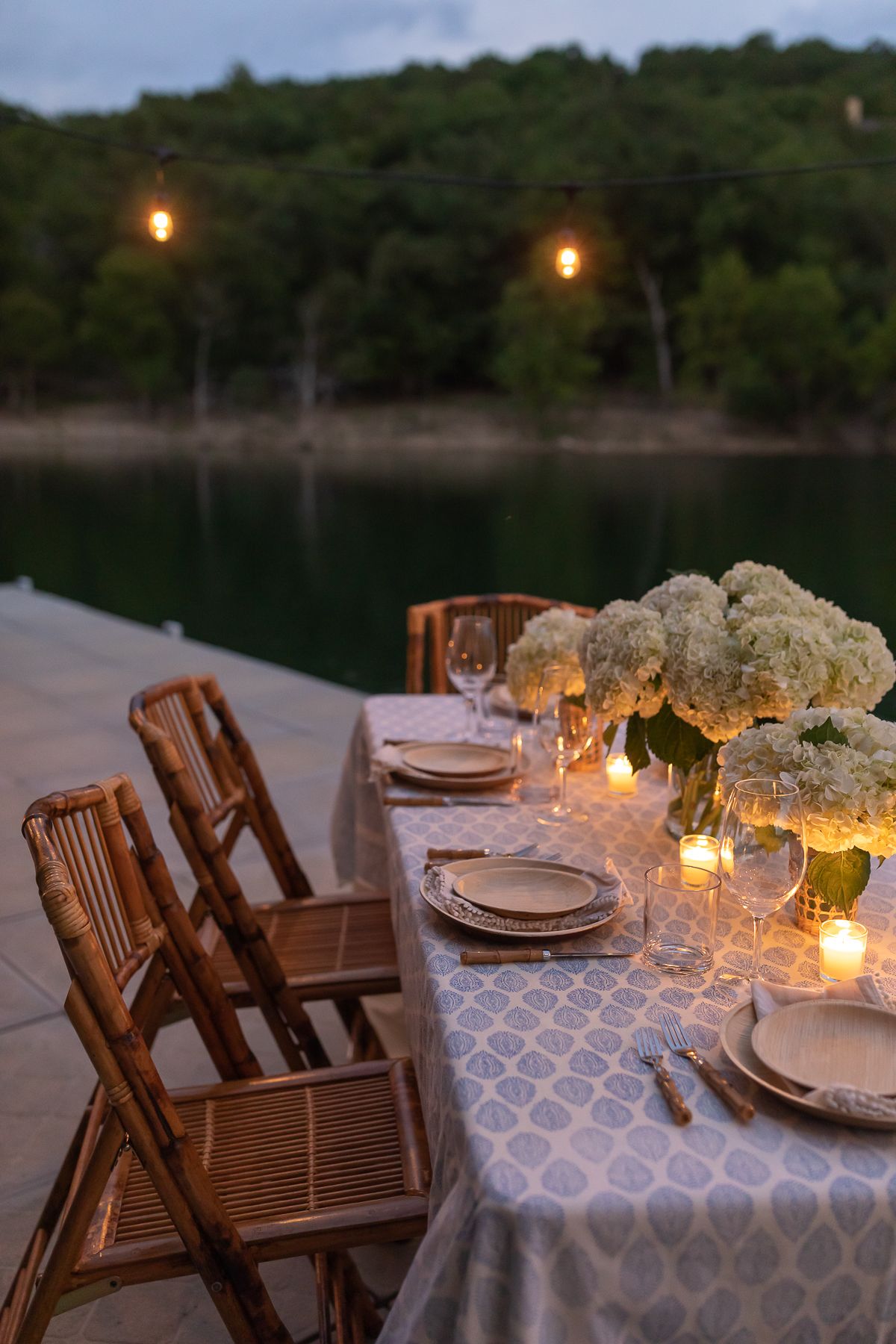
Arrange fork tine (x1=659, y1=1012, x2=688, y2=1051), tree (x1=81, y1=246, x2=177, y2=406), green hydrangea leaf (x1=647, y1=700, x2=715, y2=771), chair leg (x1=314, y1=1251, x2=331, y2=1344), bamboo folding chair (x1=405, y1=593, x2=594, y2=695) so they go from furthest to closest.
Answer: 1. tree (x1=81, y1=246, x2=177, y2=406)
2. bamboo folding chair (x1=405, y1=593, x2=594, y2=695)
3. green hydrangea leaf (x1=647, y1=700, x2=715, y2=771)
4. chair leg (x1=314, y1=1251, x2=331, y2=1344)
5. fork tine (x1=659, y1=1012, x2=688, y2=1051)

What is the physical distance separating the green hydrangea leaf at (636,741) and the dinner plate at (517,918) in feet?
0.77

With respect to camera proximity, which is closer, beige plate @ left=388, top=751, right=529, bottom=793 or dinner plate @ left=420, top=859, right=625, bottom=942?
dinner plate @ left=420, top=859, right=625, bottom=942

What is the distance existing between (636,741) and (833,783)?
433mm

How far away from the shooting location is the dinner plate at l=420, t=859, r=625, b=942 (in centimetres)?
130

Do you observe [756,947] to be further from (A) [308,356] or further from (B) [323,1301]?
(A) [308,356]

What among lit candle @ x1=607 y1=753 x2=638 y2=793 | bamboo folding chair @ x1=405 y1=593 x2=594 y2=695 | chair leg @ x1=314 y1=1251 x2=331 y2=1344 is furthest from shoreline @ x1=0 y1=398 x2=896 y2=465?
chair leg @ x1=314 y1=1251 x2=331 y2=1344

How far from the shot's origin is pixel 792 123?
3506 centimetres

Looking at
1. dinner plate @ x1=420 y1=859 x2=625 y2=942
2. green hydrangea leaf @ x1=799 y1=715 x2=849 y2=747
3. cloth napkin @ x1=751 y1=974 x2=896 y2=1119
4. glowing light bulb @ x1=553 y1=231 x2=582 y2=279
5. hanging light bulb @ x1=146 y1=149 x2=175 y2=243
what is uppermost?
hanging light bulb @ x1=146 y1=149 x2=175 y2=243

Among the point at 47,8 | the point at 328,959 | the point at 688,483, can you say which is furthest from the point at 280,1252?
the point at 47,8

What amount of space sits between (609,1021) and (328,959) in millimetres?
892

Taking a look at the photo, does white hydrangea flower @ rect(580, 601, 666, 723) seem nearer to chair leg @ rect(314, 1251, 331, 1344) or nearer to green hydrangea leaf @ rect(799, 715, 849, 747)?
green hydrangea leaf @ rect(799, 715, 849, 747)

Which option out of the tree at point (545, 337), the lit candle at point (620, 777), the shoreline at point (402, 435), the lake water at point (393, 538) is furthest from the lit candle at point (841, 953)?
the tree at point (545, 337)

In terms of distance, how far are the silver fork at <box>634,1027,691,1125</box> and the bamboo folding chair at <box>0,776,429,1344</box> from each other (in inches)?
13.6

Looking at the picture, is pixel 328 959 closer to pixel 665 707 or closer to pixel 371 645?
pixel 665 707
